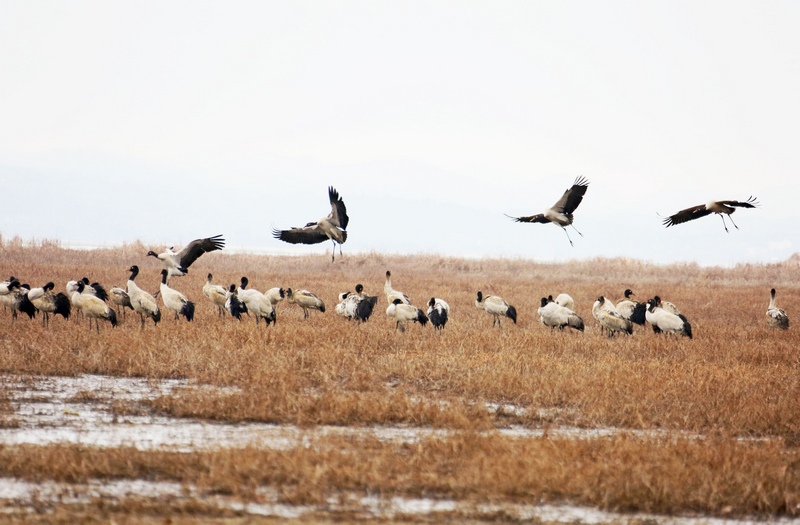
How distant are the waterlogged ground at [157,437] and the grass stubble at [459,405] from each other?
0.51 feet

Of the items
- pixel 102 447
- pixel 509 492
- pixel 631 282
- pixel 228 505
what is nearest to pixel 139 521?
pixel 228 505

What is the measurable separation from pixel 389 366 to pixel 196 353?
2701 mm

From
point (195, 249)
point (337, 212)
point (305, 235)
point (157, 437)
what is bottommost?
point (157, 437)

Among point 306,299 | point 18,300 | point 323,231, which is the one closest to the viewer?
point 18,300

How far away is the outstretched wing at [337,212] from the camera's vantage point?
60.8 ft

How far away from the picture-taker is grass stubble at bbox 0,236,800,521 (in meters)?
6.37

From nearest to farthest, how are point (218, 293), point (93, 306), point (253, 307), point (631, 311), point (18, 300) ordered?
point (93, 306) → point (18, 300) → point (253, 307) → point (218, 293) → point (631, 311)

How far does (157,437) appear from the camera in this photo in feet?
25.5

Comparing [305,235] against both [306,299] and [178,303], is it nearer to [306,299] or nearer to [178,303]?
[306,299]

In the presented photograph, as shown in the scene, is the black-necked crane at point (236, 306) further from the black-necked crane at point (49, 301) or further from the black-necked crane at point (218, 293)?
the black-necked crane at point (49, 301)

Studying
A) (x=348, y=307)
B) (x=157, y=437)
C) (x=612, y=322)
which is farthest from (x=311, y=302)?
(x=157, y=437)

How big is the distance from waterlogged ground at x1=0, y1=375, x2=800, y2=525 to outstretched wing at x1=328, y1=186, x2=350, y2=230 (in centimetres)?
818

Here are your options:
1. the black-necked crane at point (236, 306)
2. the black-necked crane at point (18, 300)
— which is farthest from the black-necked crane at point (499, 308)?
the black-necked crane at point (18, 300)

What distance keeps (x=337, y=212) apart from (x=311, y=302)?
2.01 meters
